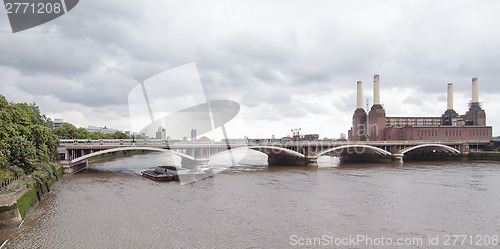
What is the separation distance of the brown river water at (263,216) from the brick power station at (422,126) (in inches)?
2136

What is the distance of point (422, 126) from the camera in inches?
3383

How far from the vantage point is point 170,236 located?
18.3 meters

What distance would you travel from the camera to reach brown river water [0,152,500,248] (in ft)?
57.8

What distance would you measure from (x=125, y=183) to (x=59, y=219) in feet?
51.7

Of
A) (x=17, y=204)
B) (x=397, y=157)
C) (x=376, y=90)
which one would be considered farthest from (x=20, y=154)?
(x=376, y=90)

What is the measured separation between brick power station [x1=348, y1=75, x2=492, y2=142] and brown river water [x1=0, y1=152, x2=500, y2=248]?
178ft

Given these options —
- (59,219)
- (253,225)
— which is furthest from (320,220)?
(59,219)

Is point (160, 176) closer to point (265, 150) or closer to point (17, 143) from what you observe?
point (17, 143)

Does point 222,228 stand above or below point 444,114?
below

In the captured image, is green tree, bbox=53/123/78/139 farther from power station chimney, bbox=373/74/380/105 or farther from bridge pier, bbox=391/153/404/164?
power station chimney, bbox=373/74/380/105

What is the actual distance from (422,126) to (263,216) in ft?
257

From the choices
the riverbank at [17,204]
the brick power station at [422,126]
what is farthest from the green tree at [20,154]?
the brick power station at [422,126]

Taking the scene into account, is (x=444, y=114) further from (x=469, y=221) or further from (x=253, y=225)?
(x=253, y=225)

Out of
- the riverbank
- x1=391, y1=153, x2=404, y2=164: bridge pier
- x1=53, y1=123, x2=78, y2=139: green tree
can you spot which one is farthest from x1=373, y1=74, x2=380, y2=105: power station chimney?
the riverbank
